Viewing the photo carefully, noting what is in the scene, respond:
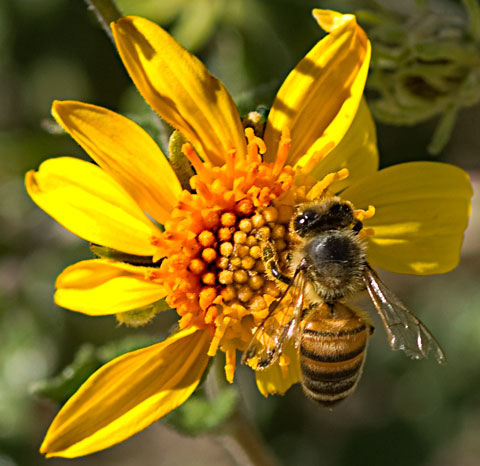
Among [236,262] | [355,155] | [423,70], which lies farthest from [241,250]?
[423,70]

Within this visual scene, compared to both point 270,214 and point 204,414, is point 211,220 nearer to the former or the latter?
point 270,214

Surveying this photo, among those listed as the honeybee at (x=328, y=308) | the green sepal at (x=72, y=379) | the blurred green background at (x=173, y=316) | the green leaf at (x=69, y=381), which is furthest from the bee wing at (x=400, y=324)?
the blurred green background at (x=173, y=316)

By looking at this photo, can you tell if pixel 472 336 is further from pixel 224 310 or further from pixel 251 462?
pixel 224 310

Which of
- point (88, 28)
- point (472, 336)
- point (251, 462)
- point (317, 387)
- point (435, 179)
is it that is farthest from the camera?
point (88, 28)

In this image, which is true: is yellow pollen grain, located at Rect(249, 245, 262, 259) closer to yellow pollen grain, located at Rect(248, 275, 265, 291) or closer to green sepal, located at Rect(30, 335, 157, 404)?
yellow pollen grain, located at Rect(248, 275, 265, 291)

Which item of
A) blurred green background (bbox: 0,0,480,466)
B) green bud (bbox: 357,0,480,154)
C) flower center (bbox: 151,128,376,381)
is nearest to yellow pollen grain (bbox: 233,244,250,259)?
flower center (bbox: 151,128,376,381)

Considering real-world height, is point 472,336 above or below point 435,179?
below

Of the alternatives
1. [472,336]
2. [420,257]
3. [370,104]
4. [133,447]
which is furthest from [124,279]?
[133,447]
